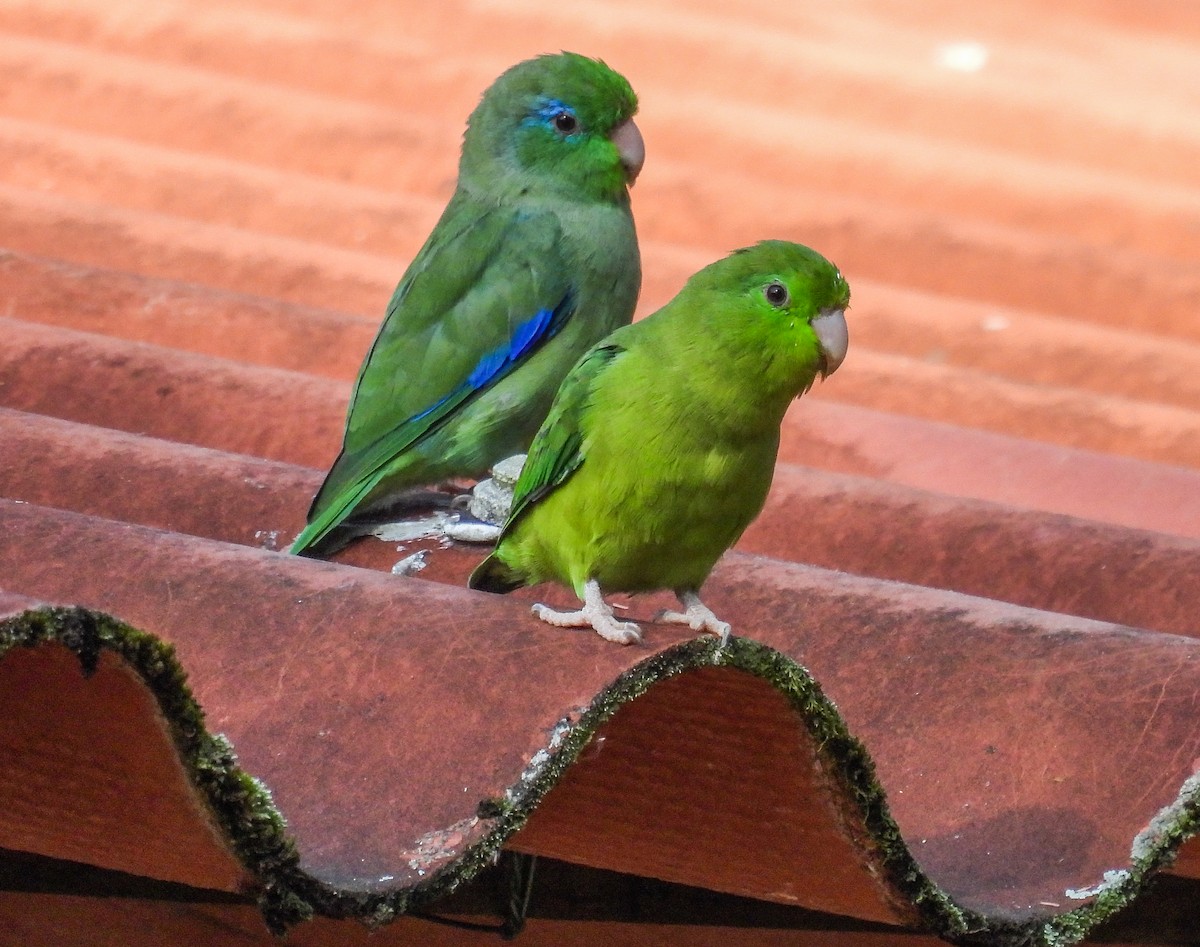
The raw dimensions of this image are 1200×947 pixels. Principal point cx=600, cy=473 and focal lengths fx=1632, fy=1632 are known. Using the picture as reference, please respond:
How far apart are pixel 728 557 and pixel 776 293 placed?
45 centimetres

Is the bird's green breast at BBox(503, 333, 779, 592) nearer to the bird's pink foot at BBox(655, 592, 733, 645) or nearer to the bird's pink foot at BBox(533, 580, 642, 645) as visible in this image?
the bird's pink foot at BBox(655, 592, 733, 645)

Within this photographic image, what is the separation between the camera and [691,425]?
2.16 meters

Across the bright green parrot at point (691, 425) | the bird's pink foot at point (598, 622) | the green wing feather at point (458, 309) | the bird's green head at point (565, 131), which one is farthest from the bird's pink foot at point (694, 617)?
the bird's green head at point (565, 131)

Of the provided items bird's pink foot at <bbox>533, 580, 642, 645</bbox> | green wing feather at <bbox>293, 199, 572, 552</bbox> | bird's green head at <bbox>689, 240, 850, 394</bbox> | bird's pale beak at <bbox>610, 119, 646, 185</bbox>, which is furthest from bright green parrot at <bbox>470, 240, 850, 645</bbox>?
bird's pale beak at <bbox>610, 119, 646, 185</bbox>

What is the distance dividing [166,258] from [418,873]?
2.63m

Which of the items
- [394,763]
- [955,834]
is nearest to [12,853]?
[394,763]

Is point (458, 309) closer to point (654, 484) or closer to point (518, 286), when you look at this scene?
point (518, 286)

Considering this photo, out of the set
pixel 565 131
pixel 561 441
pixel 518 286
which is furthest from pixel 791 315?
pixel 565 131

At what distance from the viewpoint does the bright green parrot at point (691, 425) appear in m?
2.16

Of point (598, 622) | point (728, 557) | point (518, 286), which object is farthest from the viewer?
point (518, 286)

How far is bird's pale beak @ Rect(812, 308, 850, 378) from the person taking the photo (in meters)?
2.18

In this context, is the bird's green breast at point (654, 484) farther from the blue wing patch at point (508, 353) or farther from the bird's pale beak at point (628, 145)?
the bird's pale beak at point (628, 145)

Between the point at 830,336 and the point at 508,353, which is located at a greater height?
the point at 830,336

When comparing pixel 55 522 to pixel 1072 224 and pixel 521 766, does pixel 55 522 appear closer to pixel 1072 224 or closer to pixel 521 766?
pixel 521 766
